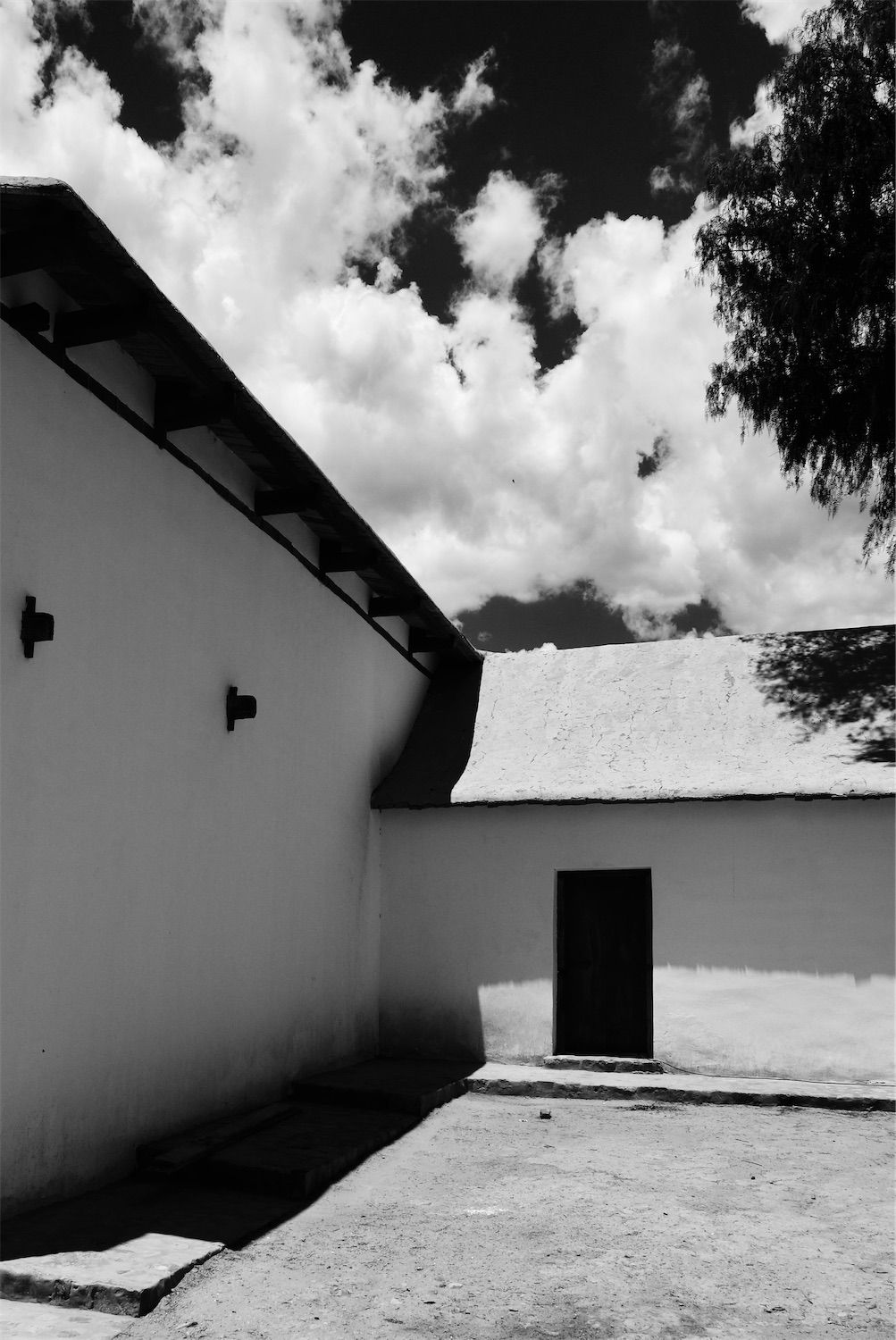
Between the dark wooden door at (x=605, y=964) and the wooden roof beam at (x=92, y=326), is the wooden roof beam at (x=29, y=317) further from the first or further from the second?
the dark wooden door at (x=605, y=964)

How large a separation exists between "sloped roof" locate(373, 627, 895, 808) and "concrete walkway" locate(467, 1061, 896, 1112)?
263cm

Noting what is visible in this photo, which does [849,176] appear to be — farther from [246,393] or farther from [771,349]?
[246,393]

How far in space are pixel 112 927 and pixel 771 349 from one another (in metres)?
9.42

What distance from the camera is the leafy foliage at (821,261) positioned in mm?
10836

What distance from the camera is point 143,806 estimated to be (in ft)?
21.8

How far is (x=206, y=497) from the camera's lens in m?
7.81

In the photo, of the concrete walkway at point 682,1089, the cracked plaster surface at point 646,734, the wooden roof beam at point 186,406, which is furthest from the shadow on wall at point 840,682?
the wooden roof beam at point 186,406

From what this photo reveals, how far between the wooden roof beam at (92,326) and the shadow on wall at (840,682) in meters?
7.77

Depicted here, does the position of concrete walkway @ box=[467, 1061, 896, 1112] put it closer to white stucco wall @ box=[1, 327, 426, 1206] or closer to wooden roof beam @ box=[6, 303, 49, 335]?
white stucco wall @ box=[1, 327, 426, 1206]

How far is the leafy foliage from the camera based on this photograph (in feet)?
35.6

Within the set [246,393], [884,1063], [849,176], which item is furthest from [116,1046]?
[849,176]

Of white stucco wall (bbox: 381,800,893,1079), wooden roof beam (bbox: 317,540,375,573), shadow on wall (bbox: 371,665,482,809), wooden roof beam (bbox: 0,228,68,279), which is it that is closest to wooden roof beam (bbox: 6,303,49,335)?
wooden roof beam (bbox: 0,228,68,279)

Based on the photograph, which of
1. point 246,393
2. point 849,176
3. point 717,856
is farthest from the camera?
point 849,176

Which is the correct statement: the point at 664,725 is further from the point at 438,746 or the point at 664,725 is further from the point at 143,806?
the point at 143,806
